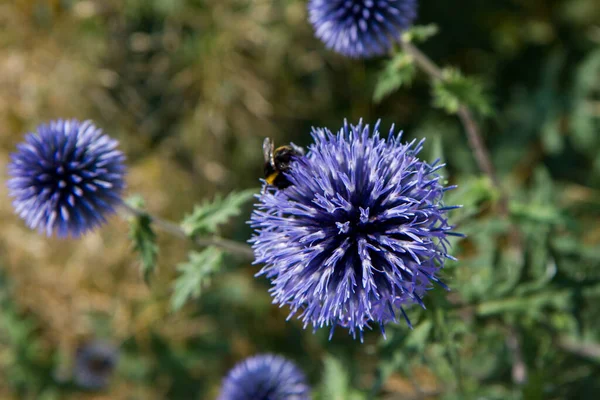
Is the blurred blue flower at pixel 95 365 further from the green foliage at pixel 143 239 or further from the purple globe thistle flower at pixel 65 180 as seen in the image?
the green foliage at pixel 143 239

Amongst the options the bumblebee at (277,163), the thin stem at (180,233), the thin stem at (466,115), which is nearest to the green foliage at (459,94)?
the thin stem at (466,115)

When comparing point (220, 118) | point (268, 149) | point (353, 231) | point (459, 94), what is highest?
point (220, 118)

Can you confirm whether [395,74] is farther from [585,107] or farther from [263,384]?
[585,107]

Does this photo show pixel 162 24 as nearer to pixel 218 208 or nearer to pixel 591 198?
pixel 218 208

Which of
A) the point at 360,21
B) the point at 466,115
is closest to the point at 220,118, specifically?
the point at 360,21

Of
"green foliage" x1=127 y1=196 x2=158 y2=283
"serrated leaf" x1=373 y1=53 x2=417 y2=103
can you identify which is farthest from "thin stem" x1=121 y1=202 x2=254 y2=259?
"serrated leaf" x1=373 y1=53 x2=417 y2=103

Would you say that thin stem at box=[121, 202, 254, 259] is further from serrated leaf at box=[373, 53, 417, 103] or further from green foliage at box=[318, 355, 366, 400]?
serrated leaf at box=[373, 53, 417, 103]
